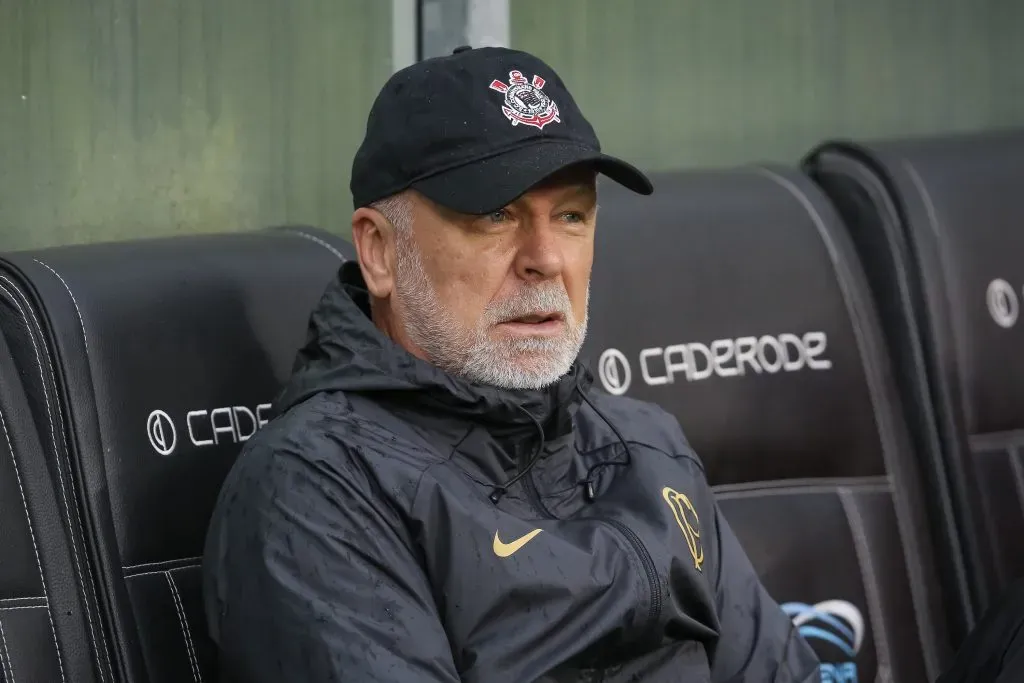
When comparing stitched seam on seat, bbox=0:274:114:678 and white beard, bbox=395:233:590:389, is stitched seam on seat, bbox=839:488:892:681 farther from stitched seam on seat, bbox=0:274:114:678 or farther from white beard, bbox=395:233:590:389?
stitched seam on seat, bbox=0:274:114:678

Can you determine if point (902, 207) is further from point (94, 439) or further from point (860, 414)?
point (94, 439)

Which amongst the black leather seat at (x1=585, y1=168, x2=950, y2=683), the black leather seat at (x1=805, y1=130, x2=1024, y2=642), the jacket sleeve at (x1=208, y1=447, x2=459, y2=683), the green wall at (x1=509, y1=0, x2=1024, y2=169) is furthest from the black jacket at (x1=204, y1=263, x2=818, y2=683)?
the green wall at (x1=509, y1=0, x2=1024, y2=169)

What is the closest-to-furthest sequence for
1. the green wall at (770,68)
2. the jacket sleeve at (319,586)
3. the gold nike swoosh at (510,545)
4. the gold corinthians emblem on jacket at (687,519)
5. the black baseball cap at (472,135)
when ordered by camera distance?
1. the jacket sleeve at (319,586)
2. the gold nike swoosh at (510,545)
3. the black baseball cap at (472,135)
4. the gold corinthians emblem on jacket at (687,519)
5. the green wall at (770,68)

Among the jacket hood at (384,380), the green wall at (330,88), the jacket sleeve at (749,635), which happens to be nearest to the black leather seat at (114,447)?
the jacket hood at (384,380)

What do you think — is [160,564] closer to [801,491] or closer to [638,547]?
[638,547]

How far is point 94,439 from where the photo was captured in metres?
1.75

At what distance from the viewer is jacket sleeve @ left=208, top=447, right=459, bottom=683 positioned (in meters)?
1.49

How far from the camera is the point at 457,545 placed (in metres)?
1.62

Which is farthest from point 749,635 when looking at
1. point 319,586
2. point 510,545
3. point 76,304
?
point 76,304

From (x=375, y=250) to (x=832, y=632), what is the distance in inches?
37.7

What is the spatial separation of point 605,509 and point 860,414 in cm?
77

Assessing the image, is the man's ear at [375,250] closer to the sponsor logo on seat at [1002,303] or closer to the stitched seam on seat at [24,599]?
the stitched seam on seat at [24,599]

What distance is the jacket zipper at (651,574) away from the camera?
68.2 inches

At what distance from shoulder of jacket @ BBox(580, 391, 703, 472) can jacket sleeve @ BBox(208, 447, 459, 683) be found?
1.29 feet
